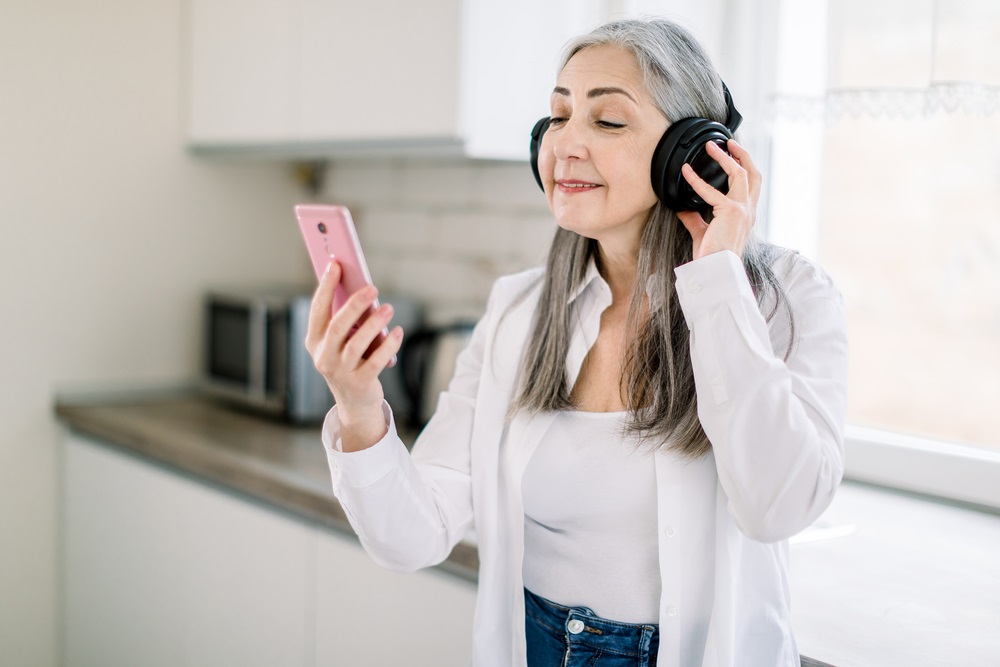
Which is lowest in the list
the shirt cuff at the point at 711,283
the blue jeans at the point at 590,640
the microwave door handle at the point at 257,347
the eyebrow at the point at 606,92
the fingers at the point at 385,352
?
the blue jeans at the point at 590,640

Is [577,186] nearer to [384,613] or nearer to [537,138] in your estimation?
[537,138]

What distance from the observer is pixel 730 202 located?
106 cm

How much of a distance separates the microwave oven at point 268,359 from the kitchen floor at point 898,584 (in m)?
1.21

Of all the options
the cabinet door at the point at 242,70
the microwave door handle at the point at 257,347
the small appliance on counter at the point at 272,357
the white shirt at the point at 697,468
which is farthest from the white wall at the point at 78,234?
the white shirt at the point at 697,468

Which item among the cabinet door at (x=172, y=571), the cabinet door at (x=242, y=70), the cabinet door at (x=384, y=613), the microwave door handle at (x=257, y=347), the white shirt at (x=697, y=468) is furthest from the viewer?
the microwave door handle at (x=257, y=347)

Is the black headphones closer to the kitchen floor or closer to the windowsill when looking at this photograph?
the kitchen floor

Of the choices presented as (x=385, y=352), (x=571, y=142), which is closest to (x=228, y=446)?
(x=385, y=352)

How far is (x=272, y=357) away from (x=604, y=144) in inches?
53.8

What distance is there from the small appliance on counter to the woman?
38.3 inches

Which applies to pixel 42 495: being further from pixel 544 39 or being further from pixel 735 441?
pixel 735 441

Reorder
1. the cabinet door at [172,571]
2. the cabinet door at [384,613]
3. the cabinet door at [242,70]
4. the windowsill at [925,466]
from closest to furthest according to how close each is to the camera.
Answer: the cabinet door at [384,613] < the windowsill at [925,466] < the cabinet door at [172,571] < the cabinet door at [242,70]

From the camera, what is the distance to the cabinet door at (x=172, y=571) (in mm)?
1839

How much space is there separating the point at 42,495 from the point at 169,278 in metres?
0.64

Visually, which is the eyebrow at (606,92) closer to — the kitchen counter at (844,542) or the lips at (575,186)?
the lips at (575,186)
